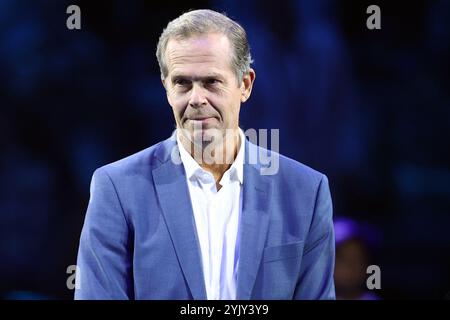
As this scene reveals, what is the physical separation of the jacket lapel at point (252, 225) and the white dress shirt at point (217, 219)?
48 mm

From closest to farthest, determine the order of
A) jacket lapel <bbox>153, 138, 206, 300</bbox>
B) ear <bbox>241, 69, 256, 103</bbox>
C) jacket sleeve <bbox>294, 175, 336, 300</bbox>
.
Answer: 1. jacket lapel <bbox>153, 138, 206, 300</bbox>
2. jacket sleeve <bbox>294, 175, 336, 300</bbox>
3. ear <bbox>241, 69, 256, 103</bbox>

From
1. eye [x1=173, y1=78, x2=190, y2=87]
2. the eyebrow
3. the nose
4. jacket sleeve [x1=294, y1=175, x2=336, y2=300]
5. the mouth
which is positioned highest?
the eyebrow

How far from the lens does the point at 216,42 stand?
2.22 m

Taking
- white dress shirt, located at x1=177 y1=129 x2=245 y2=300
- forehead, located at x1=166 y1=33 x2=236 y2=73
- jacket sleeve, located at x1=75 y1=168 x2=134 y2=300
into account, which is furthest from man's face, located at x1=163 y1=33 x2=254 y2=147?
jacket sleeve, located at x1=75 y1=168 x2=134 y2=300

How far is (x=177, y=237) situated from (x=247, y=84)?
62cm

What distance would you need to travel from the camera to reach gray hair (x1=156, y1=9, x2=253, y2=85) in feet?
7.20

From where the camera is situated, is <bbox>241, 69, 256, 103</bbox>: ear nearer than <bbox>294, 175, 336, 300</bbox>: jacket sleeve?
No

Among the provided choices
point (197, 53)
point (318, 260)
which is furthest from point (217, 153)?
point (318, 260)

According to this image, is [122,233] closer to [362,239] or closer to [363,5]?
[362,239]

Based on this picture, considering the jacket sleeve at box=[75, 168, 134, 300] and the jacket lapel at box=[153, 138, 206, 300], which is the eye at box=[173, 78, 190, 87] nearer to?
the jacket lapel at box=[153, 138, 206, 300]

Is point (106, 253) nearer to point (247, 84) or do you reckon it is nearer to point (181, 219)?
point (181, 219)

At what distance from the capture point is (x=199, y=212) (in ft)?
7.25

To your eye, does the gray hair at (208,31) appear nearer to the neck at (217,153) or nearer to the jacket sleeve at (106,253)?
the neck at (217,153)

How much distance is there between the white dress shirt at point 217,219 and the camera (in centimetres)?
212
